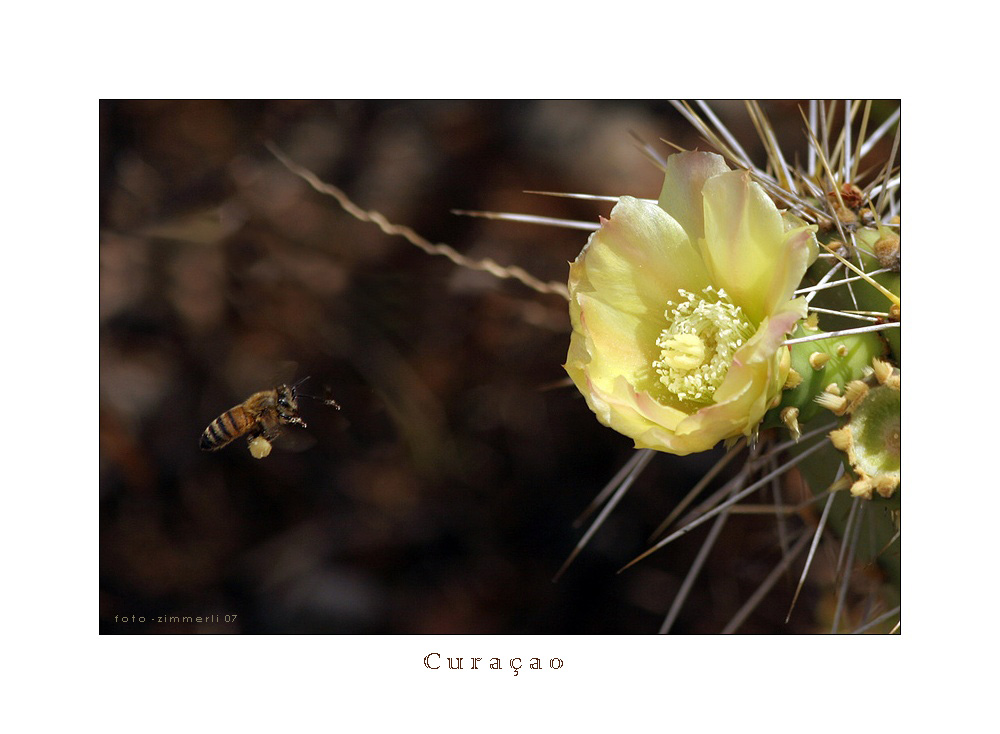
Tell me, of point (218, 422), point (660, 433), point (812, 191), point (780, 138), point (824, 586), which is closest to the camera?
point (660, 433)

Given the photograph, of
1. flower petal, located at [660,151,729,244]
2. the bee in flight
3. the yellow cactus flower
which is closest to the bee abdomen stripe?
the bee in flight

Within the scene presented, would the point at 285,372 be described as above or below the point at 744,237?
below

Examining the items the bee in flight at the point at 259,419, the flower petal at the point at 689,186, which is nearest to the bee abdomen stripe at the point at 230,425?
the bee in flight at the point at 259,419

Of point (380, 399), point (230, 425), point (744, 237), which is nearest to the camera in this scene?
point (744, 237)

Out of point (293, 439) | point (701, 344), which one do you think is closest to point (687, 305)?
point (701, 344)

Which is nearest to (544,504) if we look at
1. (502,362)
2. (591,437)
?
(591,437)

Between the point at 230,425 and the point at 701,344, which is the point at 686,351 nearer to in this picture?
the point at 701,344

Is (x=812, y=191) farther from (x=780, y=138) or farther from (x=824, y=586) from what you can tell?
(x=824, y=586)
